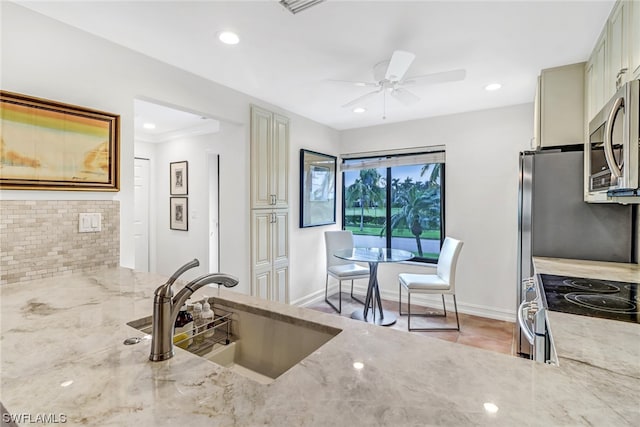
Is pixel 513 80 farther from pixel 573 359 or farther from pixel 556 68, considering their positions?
pixel 573 359

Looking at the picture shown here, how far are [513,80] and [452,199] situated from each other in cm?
147

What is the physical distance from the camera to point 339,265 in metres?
4.03

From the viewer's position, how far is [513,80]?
2.74 m

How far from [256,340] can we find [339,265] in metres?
2.84

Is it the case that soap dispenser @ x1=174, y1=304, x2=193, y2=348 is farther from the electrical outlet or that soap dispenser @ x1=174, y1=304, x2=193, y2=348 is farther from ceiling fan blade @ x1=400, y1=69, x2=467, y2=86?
ceiling fan blade @ x1=400, y1=69, x2=467, y2=86

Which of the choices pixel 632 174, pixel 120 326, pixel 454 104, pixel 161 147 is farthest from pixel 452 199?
pixel 161 147

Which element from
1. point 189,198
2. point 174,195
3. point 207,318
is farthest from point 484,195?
point 174,195

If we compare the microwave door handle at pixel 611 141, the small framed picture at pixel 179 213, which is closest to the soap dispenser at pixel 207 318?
the microwave door handle at pixel 611 141

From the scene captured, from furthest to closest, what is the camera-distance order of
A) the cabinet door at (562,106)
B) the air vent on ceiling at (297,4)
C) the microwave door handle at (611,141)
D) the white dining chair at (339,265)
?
the white dining chair at (339,265) → the cabinet door at (562,106) → the air vent on ceiling at (297,4) → the microwave door handle at (611,141)

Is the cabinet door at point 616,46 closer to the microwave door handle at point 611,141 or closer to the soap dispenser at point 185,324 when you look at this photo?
the microwave door handle at point 611,141

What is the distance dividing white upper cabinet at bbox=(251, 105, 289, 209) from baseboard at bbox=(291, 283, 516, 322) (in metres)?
1.32

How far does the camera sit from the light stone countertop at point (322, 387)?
0.60m

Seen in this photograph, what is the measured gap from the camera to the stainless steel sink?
111 cm

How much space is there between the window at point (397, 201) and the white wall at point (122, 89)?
1.81 meters
